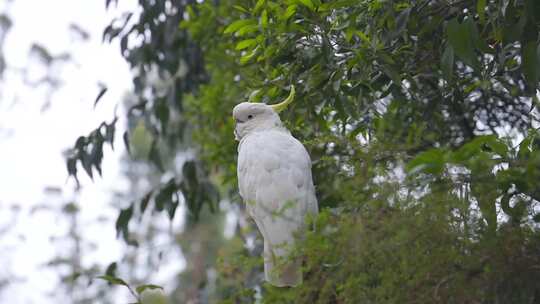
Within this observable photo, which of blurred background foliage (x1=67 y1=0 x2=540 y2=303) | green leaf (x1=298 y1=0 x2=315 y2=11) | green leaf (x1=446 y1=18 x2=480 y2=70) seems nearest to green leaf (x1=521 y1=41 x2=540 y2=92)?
blurred background foliage (x1=67 y1=0 x2=540 y2=303)

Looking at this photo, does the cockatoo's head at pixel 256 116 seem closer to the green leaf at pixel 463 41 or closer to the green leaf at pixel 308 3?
the green leaf at pixel 308 3

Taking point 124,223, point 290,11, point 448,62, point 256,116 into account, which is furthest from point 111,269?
point 448,62

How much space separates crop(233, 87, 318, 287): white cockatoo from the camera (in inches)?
82.7

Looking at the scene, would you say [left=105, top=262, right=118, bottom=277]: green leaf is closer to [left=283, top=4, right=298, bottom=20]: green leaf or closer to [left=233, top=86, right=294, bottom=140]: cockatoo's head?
[left=233, top=86, right=294, bottom=140]: cockatoo's head

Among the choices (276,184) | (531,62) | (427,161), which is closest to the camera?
(427,161)

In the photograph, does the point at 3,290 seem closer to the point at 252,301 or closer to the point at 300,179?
the point at 252,301

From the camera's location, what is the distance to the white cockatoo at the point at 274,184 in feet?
6.89

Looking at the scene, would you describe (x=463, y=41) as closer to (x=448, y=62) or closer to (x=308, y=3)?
(x=448, y=62)

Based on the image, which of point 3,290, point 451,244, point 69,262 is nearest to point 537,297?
point 451,244

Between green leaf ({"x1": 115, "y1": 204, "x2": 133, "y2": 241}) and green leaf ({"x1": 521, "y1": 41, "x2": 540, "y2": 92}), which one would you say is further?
green leaf ({"x1": 115, "y1": 204, "x2": 133, "y2": 241})

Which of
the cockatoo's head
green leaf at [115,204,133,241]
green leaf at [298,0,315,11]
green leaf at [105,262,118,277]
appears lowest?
the cockatoo's head

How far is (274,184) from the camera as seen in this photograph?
214 cm

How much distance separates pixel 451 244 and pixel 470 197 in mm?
131

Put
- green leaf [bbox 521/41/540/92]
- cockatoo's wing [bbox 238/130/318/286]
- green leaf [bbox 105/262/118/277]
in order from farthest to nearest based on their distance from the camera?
green leaf [bbox 105/262/118/277] → cockatoo's wing [bbox 238/130/318/286] → green leaf [bbox 521/41/540/92]
